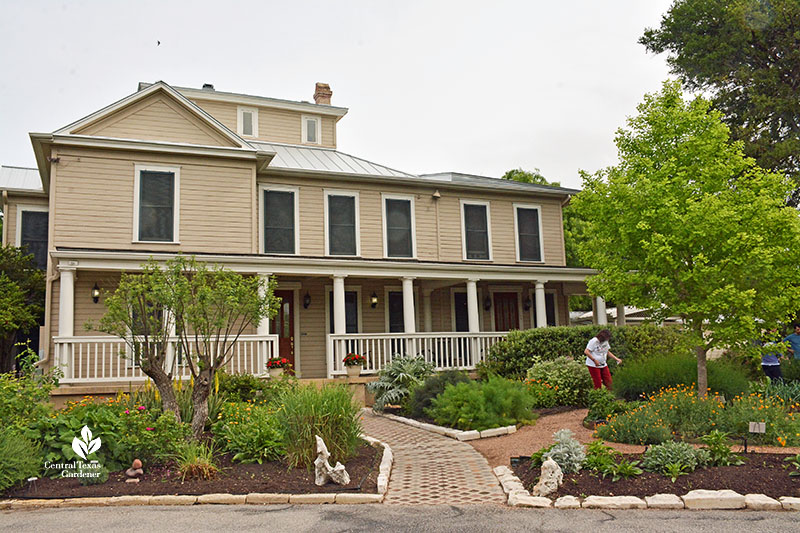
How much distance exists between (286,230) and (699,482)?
12378mm

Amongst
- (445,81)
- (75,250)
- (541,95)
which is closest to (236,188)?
(75,250)

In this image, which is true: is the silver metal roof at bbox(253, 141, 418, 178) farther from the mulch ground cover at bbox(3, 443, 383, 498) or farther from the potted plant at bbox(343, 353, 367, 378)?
the mulch ground cover at bbox(3, 443, 383, 498)

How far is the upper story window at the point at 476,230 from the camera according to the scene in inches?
735

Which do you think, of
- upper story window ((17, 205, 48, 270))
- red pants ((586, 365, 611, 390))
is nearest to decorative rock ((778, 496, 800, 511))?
red pants ((586, 365, 611, 390))

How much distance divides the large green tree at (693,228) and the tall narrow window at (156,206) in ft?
30.9

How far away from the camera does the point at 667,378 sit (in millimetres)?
10867

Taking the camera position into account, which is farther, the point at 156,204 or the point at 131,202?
the point at 156,204

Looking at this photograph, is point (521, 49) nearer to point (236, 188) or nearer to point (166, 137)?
point (236, 188)

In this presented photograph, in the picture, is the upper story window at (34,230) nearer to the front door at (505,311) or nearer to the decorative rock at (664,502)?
the front door at (505,311)

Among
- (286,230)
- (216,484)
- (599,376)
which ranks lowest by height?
(216,484)

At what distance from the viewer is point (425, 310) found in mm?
18453

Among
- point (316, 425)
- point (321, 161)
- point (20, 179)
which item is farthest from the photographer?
point (321, 161)

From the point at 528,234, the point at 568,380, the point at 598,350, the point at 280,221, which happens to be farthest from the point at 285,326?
the point at 598,350

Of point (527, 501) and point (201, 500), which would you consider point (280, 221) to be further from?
point (527, 501)
